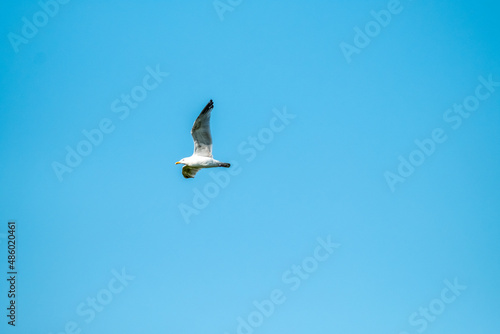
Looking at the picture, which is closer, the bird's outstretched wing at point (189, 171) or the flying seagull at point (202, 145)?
the flying seagull at point (202, 145)

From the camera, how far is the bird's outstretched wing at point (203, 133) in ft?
77.0

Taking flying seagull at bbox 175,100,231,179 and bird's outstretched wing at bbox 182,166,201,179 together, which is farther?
bird's outstretched wing at bbox 182,166,201,179

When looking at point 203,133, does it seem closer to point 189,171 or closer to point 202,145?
point 202,145

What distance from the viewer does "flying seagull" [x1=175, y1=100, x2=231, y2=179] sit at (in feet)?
77.3

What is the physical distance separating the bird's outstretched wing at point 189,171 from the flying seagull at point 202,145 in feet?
0.48

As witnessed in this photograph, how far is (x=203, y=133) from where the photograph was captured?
2392 cm

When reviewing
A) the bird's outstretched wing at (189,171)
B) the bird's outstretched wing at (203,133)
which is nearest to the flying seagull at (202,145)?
the bird's outstretched wing at (203,133)

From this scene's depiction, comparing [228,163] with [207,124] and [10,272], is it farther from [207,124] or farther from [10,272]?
[10,272]

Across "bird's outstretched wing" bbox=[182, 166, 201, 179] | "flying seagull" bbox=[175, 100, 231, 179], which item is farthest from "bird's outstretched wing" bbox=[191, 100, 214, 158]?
"bird's outstretched wing" bbox=[182, 166, 201, 179]

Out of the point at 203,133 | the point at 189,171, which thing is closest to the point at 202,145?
the point at 203,133

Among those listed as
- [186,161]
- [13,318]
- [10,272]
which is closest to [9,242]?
[10,272]

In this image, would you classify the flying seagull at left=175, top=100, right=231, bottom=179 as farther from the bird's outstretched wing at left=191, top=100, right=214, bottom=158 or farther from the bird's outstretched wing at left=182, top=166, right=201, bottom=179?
the bird's outstretched wing at left=182, top=166, right=201, bottom=179

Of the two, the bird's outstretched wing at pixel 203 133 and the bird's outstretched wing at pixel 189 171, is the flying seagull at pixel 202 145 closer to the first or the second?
the bird's outstretched wing at pixel 203 133

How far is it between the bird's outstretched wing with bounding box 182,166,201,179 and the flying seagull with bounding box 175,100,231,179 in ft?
0.48
